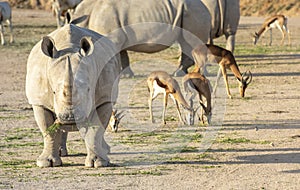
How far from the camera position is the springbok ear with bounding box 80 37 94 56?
30.2 feet

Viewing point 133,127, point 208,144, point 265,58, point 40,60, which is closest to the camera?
point 40,60

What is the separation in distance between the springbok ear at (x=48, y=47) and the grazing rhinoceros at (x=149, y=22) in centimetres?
741

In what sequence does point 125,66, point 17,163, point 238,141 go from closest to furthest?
point 17,163 → point 238,141 → point 125,66

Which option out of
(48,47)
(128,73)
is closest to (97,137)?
(48,47)

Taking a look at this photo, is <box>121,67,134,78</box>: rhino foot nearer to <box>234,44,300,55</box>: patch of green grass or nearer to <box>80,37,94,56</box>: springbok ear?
<box>234,44,300,55</box>: patch of green grass

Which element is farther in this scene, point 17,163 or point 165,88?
point 165,88

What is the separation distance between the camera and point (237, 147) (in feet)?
35.8

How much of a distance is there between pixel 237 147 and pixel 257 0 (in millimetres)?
39428

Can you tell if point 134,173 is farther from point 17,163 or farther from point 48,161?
point 17,163

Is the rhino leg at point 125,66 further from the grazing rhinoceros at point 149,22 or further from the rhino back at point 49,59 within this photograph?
the rhino back at point 49,59

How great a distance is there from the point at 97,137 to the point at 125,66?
342 inches

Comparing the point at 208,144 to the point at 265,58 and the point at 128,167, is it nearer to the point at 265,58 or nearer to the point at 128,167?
the point at 128,167

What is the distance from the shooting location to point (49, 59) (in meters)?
9.25

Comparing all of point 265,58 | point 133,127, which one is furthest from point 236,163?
point 265,58
